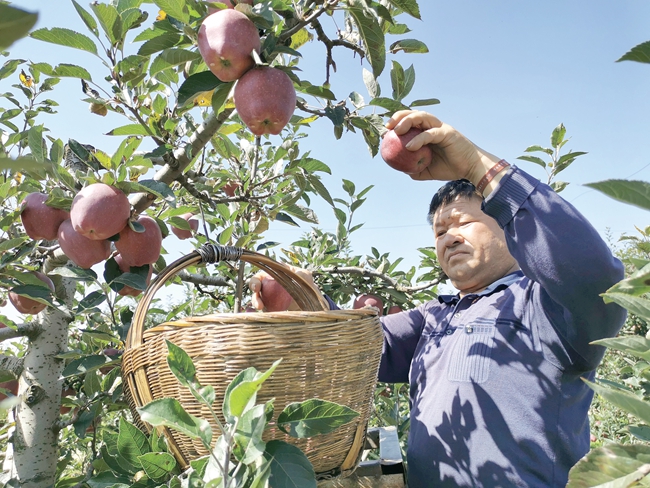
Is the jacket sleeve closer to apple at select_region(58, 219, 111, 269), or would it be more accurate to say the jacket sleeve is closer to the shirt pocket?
the shirt pocket

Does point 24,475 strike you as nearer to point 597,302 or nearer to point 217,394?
point 217,394

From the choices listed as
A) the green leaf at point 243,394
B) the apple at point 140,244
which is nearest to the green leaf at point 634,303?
the green leaf at point 243,394

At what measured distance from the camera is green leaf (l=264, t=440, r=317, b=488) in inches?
23.2

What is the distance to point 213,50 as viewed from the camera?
918mm

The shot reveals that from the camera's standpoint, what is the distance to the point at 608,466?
42 centimetres

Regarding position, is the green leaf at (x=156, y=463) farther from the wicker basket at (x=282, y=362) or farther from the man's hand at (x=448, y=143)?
the man's hand at (x=448, y=143)

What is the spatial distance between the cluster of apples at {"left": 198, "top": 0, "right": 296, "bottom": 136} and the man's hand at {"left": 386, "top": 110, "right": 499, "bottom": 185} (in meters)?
0.28

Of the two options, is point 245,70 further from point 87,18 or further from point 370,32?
point 87,18

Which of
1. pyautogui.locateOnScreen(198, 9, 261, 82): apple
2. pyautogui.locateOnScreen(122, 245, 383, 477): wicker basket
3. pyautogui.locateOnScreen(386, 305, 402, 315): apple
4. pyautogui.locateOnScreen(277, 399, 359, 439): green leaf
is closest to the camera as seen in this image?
pyautogui.locateOnScreen(277, 399, 359, 439): green leaf

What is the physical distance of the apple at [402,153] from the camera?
1.15 meters

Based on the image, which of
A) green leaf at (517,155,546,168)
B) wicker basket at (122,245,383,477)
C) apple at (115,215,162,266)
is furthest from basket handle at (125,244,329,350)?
green leaf at (517,155,546,168)

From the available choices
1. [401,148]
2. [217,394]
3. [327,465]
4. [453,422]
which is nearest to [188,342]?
[217,394]

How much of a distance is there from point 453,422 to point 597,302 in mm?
494

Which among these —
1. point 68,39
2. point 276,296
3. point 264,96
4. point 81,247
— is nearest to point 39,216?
point 81,247
